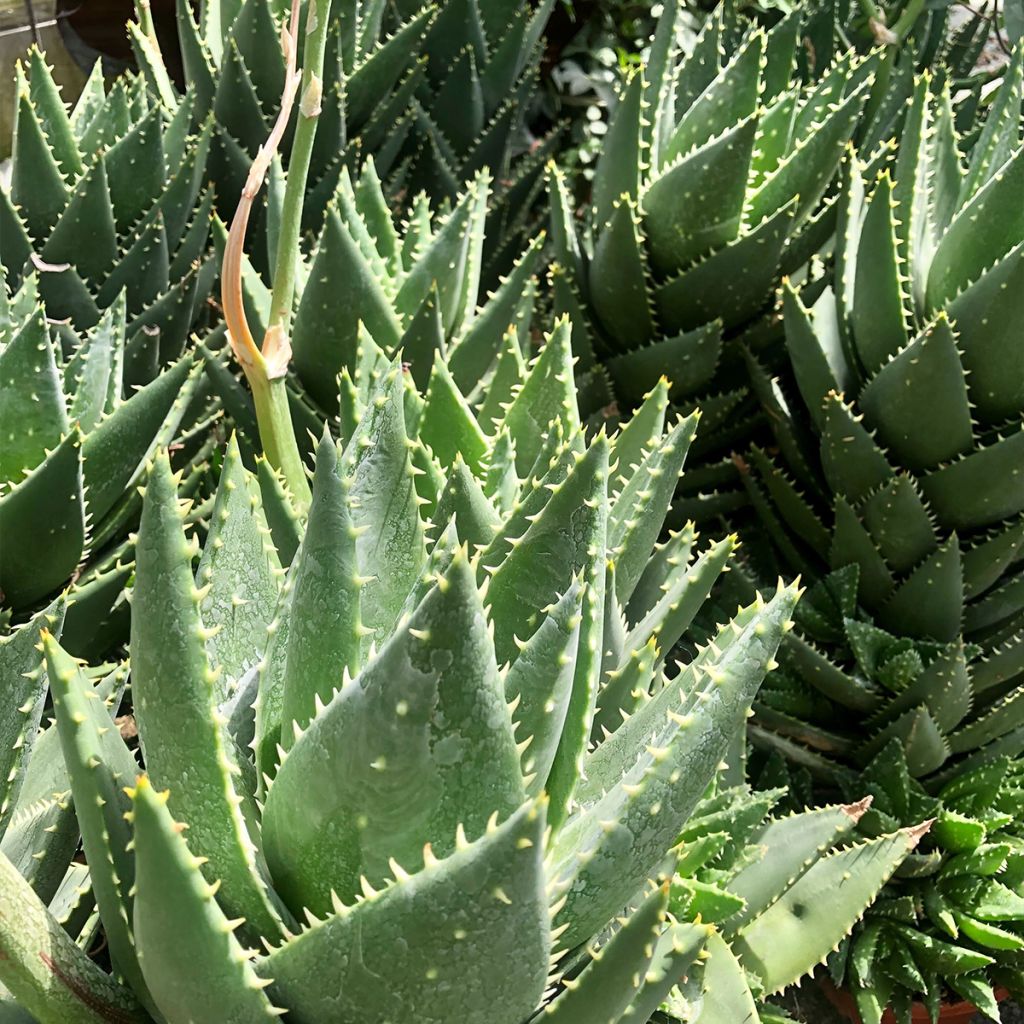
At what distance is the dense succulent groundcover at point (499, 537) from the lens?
406 millimetres

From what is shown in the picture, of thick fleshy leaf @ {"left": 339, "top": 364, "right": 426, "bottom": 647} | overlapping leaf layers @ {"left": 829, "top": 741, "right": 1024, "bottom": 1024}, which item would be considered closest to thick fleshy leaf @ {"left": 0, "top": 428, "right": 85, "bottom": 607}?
thick fleshy leaf @ {"left": 339, "top": 364, "right": 426, "bottom": 647}

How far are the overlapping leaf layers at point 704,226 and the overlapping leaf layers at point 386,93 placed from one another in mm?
254

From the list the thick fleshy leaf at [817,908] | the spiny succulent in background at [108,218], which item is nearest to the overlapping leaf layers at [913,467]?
the thick fleshy leaf at [817,908]

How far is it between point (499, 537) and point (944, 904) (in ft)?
2.72

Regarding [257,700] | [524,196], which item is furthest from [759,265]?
[257,700]

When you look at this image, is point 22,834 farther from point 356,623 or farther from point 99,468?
point 99,468

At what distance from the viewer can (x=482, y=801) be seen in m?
0.41

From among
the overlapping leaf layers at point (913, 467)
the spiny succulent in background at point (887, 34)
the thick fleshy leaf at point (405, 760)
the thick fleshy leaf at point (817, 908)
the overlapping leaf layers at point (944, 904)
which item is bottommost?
the overlapping leaf layers at point (944, 904)

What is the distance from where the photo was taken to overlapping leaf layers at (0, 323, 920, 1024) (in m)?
0.38

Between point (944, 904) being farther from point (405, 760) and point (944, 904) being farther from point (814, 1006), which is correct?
point (405, 760)

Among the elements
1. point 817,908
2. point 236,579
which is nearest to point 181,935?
point 236,579

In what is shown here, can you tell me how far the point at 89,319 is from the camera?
907mm

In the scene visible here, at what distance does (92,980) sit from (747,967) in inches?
20.1

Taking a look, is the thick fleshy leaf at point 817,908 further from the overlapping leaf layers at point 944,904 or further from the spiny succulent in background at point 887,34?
the spiny succulent in background at point 887,34
